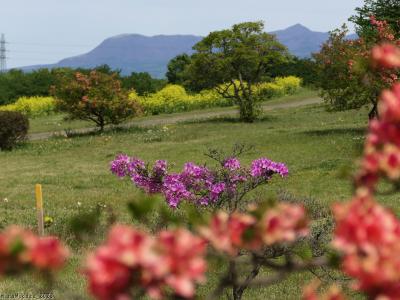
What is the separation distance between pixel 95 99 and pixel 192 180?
19.5 metres

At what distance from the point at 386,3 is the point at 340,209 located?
87.5 feet

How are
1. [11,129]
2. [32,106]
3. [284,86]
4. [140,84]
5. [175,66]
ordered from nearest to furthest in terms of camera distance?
1. [11,129]
2. [32,106]
3. [140,84]
4. [284,86]
5. [175,66]

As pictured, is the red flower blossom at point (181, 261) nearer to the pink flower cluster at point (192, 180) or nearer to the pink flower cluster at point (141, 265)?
the pink flower cluster at point (141, 265)

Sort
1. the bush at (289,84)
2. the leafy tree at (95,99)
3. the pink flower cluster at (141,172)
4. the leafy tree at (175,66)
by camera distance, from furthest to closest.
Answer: the leafy tree at (175,66) → the bush at (289,84) → the leafy tree at (95,99) → the pink flower cluster at (141,172)

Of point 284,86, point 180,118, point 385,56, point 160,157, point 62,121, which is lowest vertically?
point 180,118

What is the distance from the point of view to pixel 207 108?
124ft

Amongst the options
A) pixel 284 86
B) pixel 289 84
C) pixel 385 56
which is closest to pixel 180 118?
pixel 284 86

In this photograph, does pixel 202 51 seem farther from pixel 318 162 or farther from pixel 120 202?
pixel 120 202

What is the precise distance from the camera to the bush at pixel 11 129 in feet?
71.6

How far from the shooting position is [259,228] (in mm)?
1109

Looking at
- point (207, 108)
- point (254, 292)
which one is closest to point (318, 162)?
point (254, 292)

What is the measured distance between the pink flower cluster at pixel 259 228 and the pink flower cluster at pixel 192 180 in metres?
5.13

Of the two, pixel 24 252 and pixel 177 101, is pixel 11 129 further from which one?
pixel 24 252

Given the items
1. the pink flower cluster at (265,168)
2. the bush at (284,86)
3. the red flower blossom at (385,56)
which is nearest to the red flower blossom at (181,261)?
the red flower blossom at (385,56)
